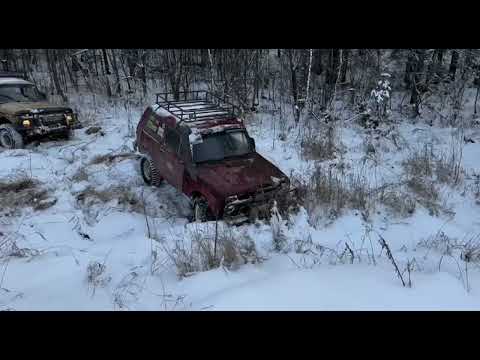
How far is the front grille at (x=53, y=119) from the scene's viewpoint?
10.0m

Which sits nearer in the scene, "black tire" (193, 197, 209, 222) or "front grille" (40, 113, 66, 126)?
"black tire" (193, 197, 209, 222)

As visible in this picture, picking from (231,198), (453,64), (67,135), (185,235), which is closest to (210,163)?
(231,198)

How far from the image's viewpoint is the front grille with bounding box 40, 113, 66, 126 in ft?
32.9

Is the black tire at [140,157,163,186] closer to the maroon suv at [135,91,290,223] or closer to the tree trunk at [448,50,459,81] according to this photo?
the maroon suv at [135,91,290,223]

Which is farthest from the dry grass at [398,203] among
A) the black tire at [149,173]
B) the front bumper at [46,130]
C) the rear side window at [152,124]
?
the front bumper at [46,130]

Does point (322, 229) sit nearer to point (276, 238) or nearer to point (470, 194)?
point (276, 238)

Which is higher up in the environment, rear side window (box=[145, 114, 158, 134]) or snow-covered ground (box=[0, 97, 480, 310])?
rear side window (box=[145, 114, 158, 134])

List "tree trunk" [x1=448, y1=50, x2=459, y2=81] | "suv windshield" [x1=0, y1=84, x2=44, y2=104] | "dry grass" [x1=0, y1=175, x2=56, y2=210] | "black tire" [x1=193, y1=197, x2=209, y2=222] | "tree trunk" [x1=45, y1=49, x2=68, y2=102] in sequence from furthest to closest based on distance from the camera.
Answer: "tree trunk" [x1=45, y1=49, x2=68, y2=102] < "tree trunk" [x1=448, y1=50, x2=459, y2=81] < "suv windshield" [x1=0, y1=84, x2=44, y2=104] < "dry grass" [x1=0, y1=175, x2=56, y2=210] < "black tire" [x1=193, y1=197, x2=209, y2=222]

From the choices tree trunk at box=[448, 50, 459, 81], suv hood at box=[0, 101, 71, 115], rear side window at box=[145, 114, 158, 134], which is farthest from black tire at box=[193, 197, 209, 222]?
tree trunk at box=[448, 50, 459, 81]

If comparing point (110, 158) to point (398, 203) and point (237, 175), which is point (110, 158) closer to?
point (237, 175)

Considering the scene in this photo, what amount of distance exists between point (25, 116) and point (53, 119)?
2.24 ft

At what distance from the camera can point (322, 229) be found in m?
5.98

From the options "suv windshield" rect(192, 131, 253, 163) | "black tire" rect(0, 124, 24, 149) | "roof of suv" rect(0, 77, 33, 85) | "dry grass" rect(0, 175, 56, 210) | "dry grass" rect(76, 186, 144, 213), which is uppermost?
"roof of suv" rect(0, 77, 33, 85)

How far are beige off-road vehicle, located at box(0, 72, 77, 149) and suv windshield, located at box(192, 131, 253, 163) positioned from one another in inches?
221
